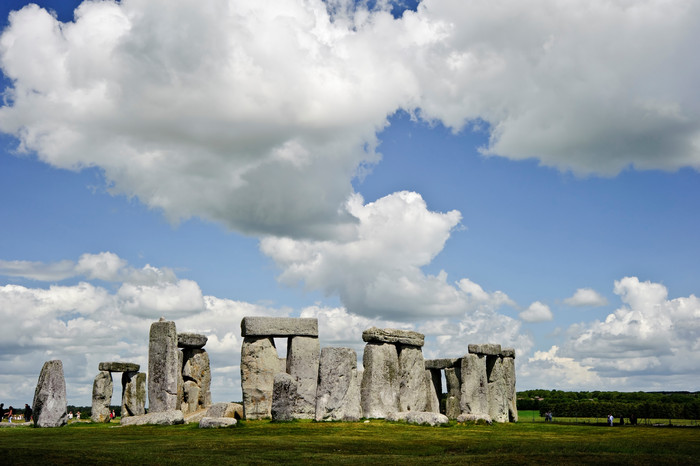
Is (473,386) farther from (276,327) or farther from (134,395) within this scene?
(134,395)

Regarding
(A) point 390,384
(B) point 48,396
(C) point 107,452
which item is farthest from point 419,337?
(C) point 107,452

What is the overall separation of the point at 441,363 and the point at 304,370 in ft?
26.2

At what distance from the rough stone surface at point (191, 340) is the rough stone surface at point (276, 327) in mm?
3620

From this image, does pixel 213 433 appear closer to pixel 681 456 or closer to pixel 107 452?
pixel 107 452

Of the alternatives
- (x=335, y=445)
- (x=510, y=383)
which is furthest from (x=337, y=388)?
(x=510, y=383)

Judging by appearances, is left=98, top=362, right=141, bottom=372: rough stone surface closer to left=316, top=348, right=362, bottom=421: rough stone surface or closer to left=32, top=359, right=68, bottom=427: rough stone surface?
left=32, top=359, right=68, bottom=427: rough stone surface

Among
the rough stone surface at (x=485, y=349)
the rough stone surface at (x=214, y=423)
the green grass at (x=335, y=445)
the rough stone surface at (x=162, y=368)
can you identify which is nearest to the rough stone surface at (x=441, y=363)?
the rough stone surface at (x=485, y=349)

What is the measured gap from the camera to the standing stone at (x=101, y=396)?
31938 millimetres

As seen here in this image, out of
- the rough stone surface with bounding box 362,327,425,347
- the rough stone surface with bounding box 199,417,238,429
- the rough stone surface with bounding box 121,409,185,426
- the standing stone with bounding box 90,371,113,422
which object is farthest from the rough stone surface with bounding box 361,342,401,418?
the standing stone with bounding box 90,371,113,422

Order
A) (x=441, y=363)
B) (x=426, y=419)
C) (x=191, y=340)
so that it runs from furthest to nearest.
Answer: (x=441, y=363)
(x=191, y=340)
(x=426, y=419)

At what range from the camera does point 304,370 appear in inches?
1093

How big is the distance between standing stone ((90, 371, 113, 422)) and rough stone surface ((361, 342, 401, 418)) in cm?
1190

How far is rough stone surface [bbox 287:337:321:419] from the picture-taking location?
1048 inches

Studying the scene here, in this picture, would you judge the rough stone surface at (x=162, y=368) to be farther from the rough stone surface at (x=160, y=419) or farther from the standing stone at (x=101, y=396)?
the standing stone at (x=101, y=396)
